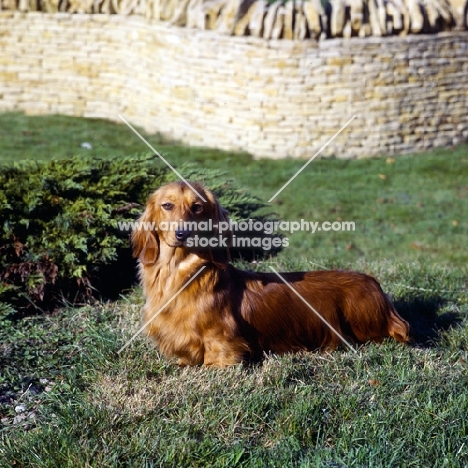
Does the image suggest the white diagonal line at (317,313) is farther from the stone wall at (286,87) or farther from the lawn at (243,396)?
the stone wall at (286,87)

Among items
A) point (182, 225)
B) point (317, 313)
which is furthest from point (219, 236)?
point (317, 313)

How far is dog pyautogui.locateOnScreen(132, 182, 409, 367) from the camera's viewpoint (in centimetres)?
477

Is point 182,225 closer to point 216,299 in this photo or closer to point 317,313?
point 216,299

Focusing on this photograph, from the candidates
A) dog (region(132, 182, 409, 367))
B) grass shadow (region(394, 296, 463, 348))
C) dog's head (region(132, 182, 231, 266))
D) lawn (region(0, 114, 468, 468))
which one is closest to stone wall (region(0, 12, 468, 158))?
lawn (region(0, 114, 468, 468))

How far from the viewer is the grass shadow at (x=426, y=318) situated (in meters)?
5.72

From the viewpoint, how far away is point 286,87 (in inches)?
509

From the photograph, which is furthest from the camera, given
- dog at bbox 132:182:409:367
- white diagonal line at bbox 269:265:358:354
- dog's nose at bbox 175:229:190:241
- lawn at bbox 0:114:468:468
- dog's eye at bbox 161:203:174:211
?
white diagonal line at bbox 269:265:358:354

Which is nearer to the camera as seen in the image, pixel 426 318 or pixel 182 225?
pixel 182 225

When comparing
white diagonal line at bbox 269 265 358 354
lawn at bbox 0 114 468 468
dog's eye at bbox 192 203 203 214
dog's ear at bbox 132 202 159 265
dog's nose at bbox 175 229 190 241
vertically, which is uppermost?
dog's eye at bbox 192 203 203 214

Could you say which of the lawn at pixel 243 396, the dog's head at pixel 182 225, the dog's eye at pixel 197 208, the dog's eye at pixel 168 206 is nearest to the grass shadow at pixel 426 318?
the lawn at pixel 243 396

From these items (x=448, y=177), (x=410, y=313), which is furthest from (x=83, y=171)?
(x=448, y=177)

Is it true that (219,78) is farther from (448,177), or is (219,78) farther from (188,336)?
(188,336)

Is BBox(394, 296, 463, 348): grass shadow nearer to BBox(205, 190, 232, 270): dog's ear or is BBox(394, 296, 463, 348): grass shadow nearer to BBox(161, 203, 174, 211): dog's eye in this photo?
BBox(205, 190, 232, 270): dog's ear

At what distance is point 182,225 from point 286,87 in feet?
28.8
